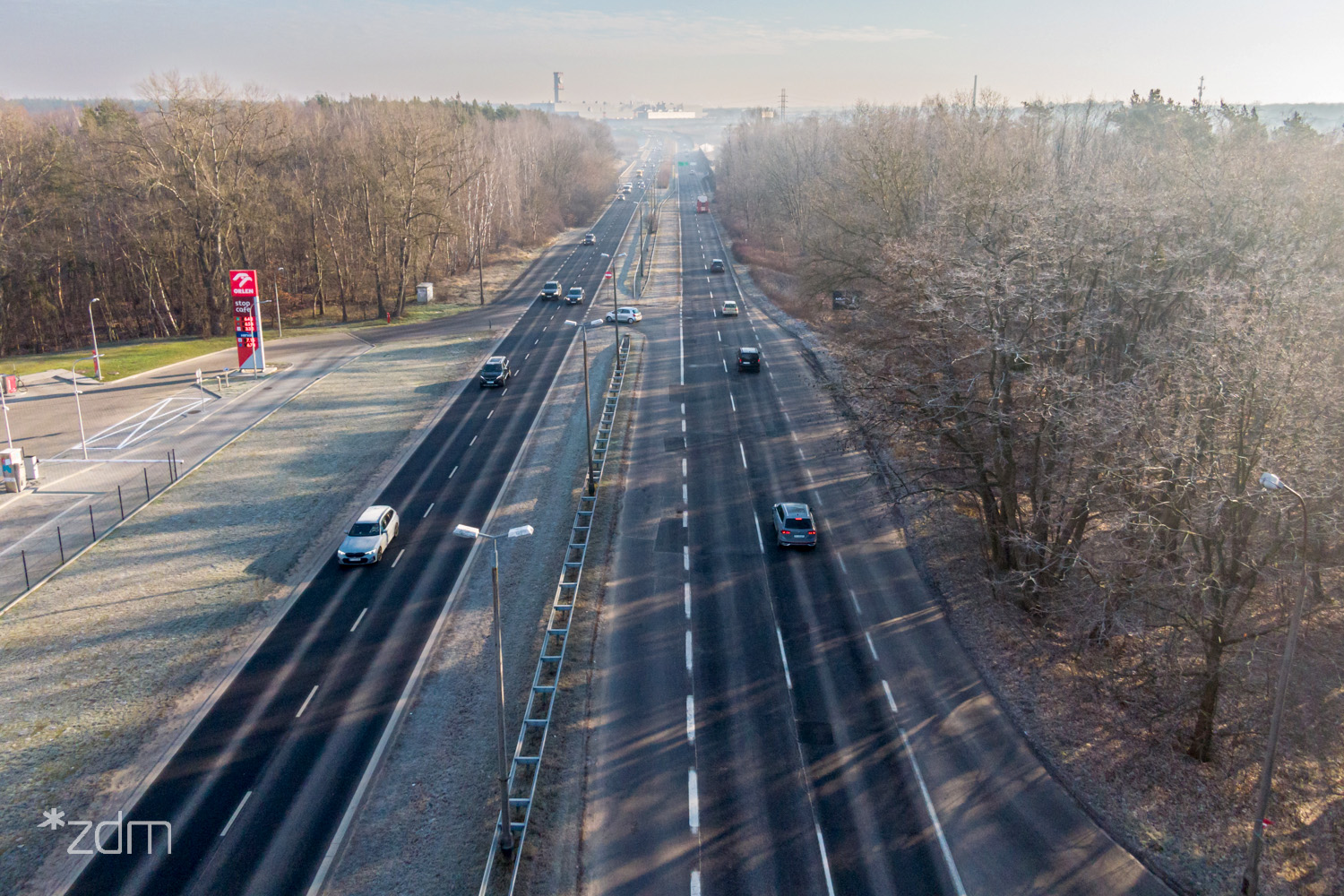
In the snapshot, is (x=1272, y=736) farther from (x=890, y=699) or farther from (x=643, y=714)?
(x=643, y=714)

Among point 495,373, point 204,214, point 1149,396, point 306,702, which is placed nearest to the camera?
point 1149,396

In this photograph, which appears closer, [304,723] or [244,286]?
[304,723]

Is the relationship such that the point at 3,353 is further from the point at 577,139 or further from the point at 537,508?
the point at 577,139

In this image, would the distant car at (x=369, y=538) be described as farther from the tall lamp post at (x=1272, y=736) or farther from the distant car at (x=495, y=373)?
the tall lamp post at (x=1272, y=736)

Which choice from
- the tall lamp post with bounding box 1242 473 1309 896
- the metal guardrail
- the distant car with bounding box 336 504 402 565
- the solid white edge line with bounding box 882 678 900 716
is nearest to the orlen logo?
the distant car with bounding box 336 504 402 565

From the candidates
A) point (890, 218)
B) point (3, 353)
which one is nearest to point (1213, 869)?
point (890, 218)

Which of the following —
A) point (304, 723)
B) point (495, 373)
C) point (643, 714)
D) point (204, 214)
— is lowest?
point (643, 714)

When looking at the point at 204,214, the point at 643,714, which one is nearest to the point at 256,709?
the point at 643,714
